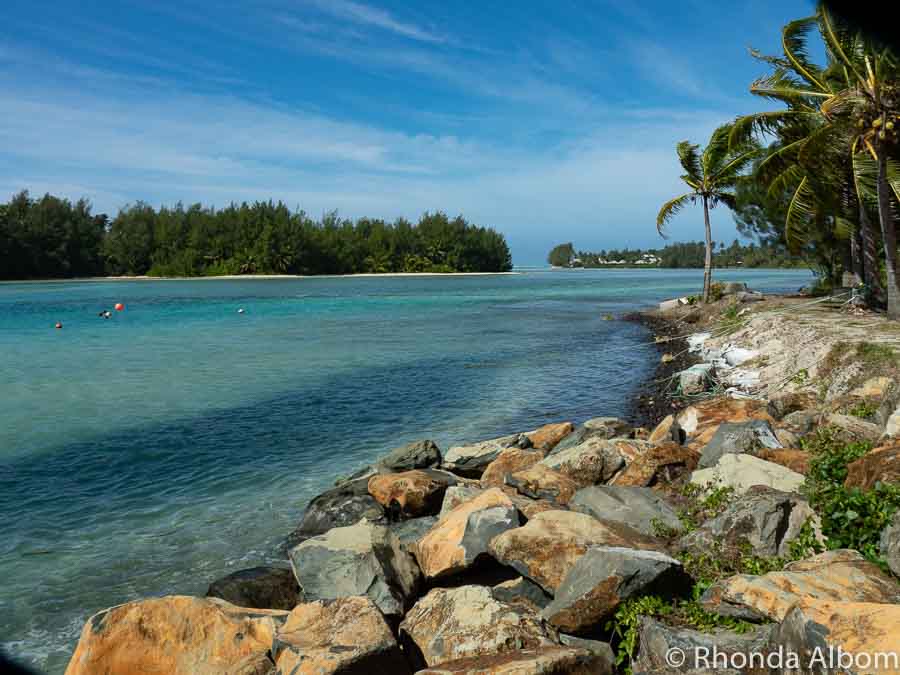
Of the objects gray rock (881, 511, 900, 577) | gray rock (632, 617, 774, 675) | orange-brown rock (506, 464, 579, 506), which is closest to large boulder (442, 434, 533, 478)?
orange-brown rock (506, 464, 579, 506)

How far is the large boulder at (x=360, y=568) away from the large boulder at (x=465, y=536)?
0.73 feet

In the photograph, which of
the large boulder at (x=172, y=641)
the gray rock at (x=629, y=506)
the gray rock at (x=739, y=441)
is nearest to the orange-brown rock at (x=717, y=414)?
the gray rock at (x=739, y=441)

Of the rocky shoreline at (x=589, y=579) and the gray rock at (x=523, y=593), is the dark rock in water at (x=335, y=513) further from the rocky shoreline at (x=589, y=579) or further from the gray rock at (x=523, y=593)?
the gray rock at (x=523, y=593)

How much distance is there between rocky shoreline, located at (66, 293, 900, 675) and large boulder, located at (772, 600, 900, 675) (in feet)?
0.03

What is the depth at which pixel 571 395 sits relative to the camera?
60.9 feet

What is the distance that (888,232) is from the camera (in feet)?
61.8

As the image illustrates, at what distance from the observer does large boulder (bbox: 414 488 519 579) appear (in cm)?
654

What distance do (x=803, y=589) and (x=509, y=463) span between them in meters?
6.53

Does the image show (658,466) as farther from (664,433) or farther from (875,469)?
(875,469)

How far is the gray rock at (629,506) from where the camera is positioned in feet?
23.3

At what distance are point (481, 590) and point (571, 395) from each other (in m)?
13.4

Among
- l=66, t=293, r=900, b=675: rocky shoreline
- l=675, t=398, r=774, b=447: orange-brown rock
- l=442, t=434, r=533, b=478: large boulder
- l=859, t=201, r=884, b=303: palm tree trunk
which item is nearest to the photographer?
l=66, t=293, r=900, b=675: rocky shoreline

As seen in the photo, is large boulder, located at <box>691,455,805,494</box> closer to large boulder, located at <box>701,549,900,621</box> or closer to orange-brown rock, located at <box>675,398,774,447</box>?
large boulder, located at <box>701,549,900,621</box>
